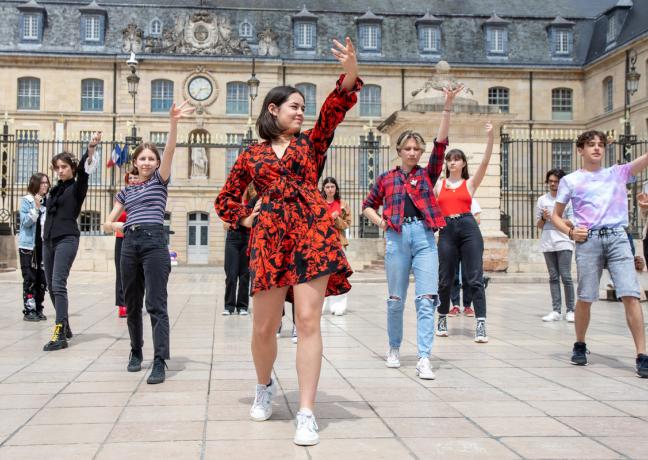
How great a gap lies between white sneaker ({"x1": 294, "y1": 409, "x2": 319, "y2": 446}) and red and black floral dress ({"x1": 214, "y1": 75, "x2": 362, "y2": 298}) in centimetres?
65

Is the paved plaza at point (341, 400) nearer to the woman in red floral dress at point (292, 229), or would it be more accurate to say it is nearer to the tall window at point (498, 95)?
the woman in red floral dress at point (292, 229)

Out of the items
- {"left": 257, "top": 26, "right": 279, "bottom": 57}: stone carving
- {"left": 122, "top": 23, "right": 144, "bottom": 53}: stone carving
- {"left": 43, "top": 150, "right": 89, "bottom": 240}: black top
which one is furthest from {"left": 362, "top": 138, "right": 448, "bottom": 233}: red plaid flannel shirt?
{"left": 122, "top": 23, "right": 144, "bottom": 53}: stone carving

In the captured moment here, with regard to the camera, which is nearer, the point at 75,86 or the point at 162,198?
the point at 162,198

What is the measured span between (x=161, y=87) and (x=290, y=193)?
38258 mm

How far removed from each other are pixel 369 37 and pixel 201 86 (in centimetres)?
1021

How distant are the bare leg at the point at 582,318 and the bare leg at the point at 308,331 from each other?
291cm

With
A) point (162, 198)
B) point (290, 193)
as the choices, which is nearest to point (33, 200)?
point (162, 198)

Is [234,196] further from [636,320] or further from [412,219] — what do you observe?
[636,320]

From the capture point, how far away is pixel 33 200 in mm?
8711

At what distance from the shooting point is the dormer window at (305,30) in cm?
4162

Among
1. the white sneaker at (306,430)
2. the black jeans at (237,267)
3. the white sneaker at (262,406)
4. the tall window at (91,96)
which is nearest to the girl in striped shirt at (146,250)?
the white sneaker at (262,406)

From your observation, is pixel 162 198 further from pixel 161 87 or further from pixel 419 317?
pixel 161 87

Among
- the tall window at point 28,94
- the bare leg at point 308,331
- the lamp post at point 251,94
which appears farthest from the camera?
the tall window at point 28,94

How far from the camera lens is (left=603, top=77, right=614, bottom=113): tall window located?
39.3 meters
